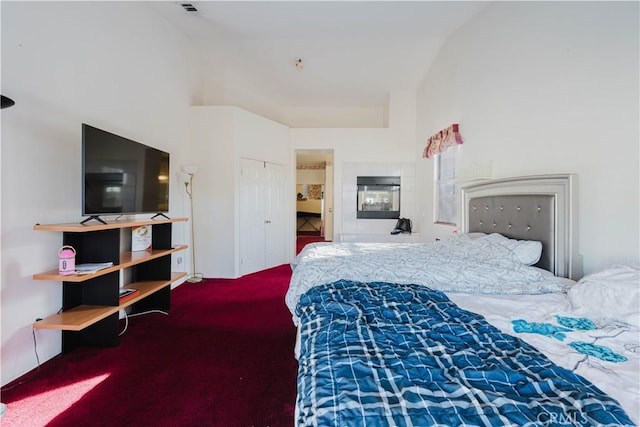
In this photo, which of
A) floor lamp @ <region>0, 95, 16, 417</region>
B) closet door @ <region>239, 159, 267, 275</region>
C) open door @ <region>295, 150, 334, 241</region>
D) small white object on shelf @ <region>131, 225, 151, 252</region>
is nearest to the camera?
floor lamp @ <region>0, 95, 16, 417</region>

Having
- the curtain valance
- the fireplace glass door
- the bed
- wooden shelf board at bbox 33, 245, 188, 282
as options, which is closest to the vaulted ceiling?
the curtain valance

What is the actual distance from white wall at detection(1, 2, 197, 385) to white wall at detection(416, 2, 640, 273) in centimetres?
343

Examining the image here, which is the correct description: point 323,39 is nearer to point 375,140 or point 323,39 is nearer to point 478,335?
point 375,140

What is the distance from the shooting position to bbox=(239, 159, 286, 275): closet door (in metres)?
4.38

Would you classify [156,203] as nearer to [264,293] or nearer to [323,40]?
[264,293]

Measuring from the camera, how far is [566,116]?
192 centimetres

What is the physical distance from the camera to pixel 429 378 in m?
0.78

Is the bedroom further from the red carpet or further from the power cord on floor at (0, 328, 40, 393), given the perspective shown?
the red carpet

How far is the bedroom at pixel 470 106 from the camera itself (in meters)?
1.65

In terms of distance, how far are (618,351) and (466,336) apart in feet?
1.69

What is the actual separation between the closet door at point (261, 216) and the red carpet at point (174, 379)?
1.78 m

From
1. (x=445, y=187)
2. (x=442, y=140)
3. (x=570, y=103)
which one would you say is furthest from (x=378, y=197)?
(x=570, y=103)

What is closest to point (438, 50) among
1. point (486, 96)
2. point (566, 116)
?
point (486, 96)

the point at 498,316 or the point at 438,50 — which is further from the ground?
the point at 438,50
